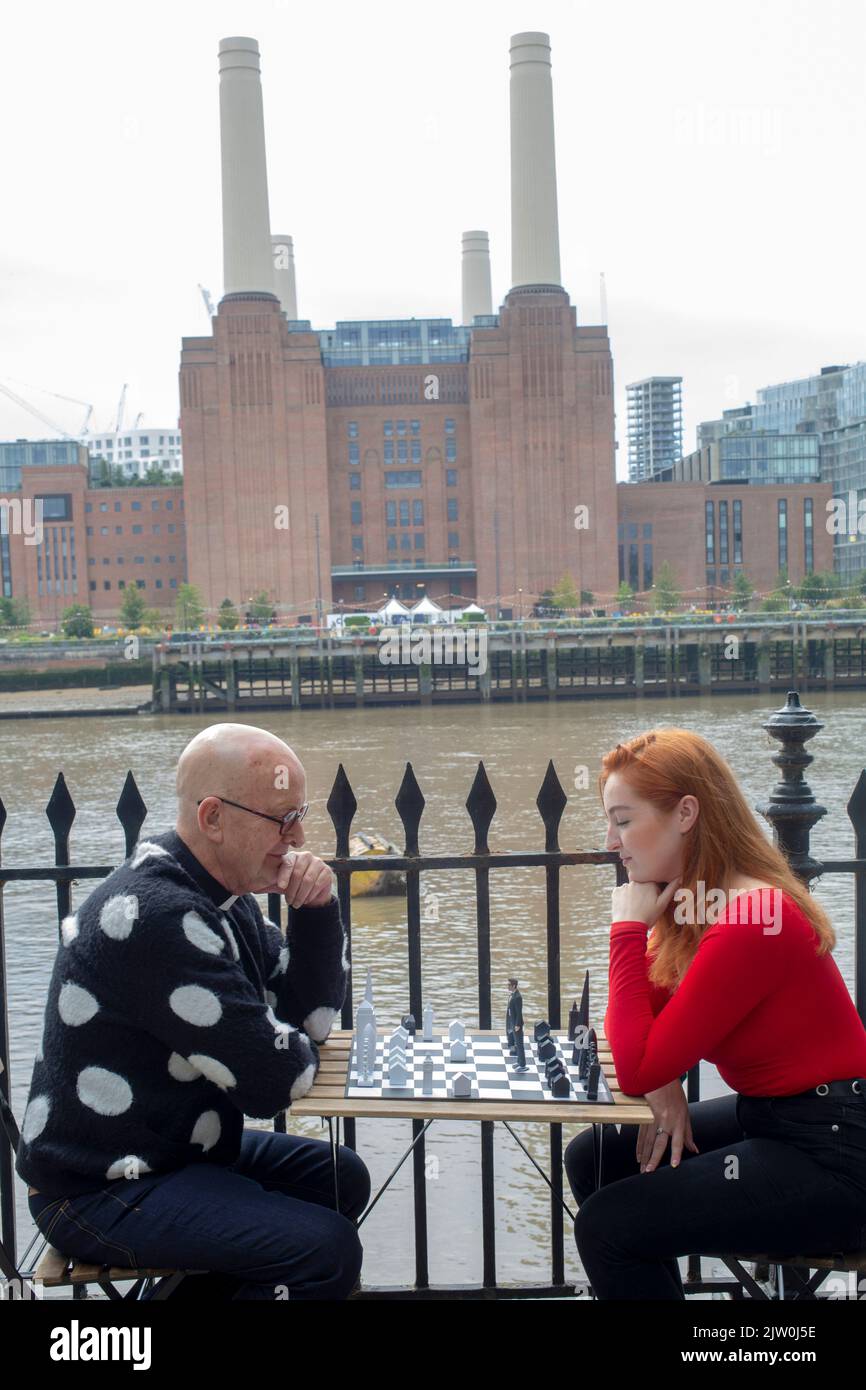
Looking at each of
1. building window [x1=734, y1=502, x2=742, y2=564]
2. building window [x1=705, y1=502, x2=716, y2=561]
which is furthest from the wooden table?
building window [x1=734, y1=502, x2=742, y2=564]

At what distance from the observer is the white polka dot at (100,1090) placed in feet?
8.66

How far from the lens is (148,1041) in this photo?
2.65 meters

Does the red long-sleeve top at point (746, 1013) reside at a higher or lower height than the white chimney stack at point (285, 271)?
lower

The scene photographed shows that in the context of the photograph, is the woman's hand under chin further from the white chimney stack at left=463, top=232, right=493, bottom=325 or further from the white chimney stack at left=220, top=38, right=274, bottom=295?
the white chimney stack at left=463, top=232, right=493, bottom=325

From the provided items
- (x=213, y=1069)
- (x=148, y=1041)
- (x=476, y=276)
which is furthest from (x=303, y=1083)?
(x=476, y=276)

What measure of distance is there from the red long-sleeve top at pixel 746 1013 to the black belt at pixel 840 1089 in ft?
0.05

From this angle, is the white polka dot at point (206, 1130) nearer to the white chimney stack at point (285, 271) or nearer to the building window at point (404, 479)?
the building window at point (404, 479)

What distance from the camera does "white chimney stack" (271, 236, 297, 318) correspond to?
10362 cm

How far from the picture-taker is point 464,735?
123 feet

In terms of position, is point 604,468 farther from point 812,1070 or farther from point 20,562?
point 812,1070

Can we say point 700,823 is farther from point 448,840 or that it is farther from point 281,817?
point 448,840

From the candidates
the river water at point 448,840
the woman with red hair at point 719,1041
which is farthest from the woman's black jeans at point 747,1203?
the river water at point 448,840

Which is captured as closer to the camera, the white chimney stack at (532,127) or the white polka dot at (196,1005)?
the white polka dot at (196,1005)

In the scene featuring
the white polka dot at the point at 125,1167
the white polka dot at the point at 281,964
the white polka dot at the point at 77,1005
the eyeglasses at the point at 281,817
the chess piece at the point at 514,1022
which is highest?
the eyeglasses at the point at 281,817
